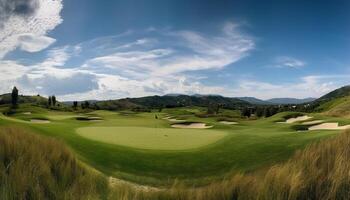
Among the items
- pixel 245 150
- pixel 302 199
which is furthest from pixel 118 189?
pixel 245 150

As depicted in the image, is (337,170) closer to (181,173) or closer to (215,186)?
(215,186)

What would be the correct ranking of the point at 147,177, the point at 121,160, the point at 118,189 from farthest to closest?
1. the point at 121,160
2. the point at 147,177
3. the point at 118,189

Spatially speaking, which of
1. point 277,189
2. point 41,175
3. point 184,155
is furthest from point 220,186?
point 184,155

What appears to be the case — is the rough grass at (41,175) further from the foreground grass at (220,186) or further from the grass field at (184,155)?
the grass field at (184,155)

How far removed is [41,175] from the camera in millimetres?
4496

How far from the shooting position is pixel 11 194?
3703 millimetres

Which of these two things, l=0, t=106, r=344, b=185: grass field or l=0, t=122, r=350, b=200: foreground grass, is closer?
l=0, t=122, r=350, b=200: foreground grass

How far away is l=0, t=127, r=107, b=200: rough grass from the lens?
388 cm

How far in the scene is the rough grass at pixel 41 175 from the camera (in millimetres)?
3875

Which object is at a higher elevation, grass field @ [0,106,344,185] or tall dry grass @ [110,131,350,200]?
tall dry grass @ [110,131,350,200]

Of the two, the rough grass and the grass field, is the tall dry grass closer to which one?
the rough grass

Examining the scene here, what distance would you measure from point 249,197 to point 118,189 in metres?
1.57

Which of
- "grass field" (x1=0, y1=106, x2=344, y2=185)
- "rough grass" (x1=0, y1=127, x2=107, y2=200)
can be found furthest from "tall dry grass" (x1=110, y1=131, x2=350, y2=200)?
"grass field" (x1=0, y1=106, x2=344, y2=185)

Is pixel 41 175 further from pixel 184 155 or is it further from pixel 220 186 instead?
pixel 184 155
